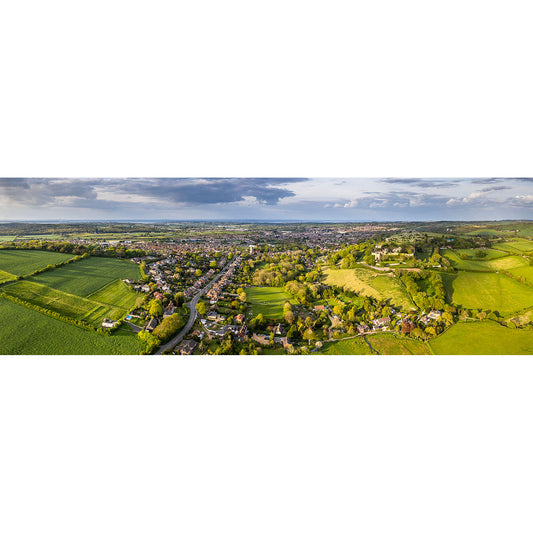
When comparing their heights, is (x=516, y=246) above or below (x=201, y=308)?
above

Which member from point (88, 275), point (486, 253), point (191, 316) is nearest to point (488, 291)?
point (486, 253)

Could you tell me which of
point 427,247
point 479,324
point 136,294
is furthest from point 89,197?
point 479,324

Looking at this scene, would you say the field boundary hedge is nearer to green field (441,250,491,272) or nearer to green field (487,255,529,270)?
green field (441,250,491,272)

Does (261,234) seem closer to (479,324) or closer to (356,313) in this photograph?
(356,313)

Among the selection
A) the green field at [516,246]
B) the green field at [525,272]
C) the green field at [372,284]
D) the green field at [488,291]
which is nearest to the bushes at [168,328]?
the green field at [372,284]

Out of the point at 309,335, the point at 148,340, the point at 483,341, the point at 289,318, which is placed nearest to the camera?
the point at 148,340

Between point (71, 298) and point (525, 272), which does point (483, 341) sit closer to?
point (525, 272)

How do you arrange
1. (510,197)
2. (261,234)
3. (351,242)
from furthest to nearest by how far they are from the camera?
(261,234) < (351,242) < (510,197)
